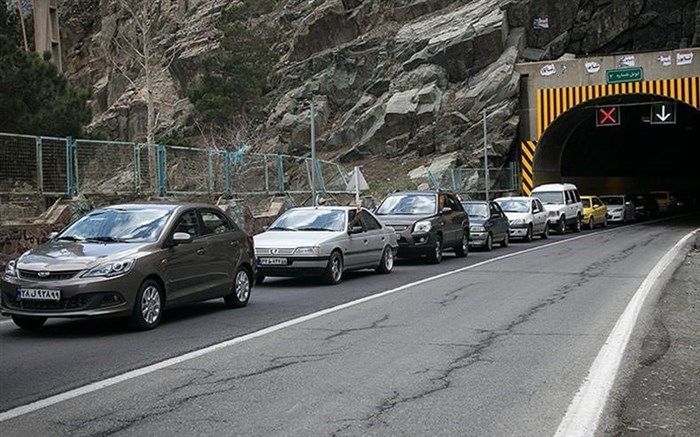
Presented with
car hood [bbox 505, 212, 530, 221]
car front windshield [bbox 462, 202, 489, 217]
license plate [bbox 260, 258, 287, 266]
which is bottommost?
license plate [bbox 260, 258, 287, 266]

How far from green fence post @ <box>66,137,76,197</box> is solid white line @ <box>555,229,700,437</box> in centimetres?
1211

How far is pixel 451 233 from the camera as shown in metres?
23.0

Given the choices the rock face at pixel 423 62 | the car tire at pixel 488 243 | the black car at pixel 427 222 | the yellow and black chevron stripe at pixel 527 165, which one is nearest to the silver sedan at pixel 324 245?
the black car at pixel 427 222

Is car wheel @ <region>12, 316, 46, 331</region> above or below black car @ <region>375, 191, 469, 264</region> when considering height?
below

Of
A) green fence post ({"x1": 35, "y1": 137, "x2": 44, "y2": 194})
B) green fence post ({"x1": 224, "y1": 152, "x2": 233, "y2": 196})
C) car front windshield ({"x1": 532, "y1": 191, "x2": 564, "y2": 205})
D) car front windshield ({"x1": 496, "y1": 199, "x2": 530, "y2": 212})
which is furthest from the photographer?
car front windshield ({"x1": 532, "y1": 191, "x2": 564, "y2": 205})

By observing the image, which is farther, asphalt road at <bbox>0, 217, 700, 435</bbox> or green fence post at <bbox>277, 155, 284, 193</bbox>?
green fence post at <bbox>277, 155, 284, 193</bbox>

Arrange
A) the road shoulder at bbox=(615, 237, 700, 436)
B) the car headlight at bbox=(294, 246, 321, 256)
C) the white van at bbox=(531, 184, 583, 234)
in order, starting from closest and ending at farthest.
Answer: the road shoulder at bbox=(615, 237, 700, 436), the car headlight at bbox=(294, 246, 321, 256), the white van at bbox=(531, 184, 583, 234)

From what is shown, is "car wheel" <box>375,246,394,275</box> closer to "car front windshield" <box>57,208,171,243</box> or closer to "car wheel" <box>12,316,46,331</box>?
"car front windshield" <box>57,208,171,243</box>

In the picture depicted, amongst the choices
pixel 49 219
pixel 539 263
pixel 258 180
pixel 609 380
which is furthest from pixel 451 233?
pixel 609 380

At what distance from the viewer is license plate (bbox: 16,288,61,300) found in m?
9.83

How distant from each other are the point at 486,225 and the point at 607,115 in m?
24.1

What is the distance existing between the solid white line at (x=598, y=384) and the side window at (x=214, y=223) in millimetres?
5708

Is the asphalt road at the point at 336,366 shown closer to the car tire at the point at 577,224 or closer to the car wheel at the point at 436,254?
the car wheel at the point at 436,254

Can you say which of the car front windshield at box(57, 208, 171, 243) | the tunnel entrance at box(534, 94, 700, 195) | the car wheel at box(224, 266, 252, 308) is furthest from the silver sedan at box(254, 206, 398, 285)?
the tunnel entrance at box(534, 94, 700, 195)
